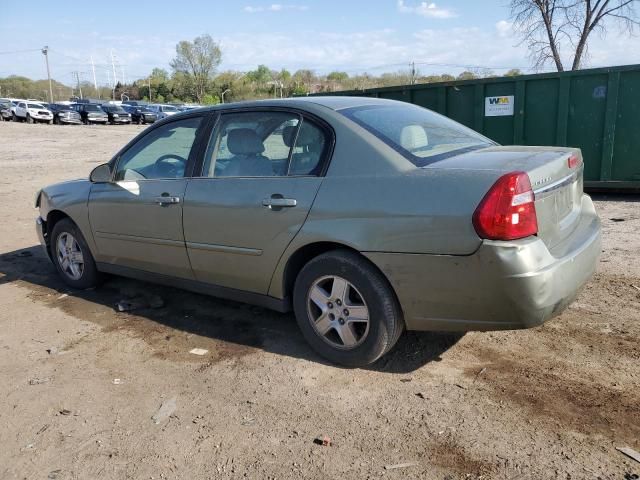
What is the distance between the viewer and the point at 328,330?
3.62m

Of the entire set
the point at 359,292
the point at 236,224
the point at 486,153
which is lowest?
the point at 359,292

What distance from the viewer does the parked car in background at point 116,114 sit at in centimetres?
4538

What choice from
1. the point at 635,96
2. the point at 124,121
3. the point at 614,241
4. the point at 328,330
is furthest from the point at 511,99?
the point at 124,121

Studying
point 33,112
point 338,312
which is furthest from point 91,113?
point 338,312

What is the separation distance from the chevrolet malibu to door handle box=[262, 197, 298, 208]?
2 centimetres

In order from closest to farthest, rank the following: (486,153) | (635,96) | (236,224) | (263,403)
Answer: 1. (263,403)
2. (486,153)
3. (236,224)
4. (635,96)

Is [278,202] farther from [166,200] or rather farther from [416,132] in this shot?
[166,200]

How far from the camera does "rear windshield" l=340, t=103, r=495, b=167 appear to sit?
11.2 ft

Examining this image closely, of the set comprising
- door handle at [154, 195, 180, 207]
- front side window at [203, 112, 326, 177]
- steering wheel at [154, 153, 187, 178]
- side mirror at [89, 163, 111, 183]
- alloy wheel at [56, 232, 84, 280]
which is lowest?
alloy wheel at [56, 232, 84, 280]

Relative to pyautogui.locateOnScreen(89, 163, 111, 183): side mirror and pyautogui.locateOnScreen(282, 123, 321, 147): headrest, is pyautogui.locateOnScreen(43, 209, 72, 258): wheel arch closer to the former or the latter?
pyautogui.locateOnScreen(89, 163, 111, 183): side mirror

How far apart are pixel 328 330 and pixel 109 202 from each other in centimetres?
241

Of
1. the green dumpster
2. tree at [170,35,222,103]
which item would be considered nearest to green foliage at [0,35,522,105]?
tree at [170,35,222,103]

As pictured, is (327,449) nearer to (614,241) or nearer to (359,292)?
(359,292)

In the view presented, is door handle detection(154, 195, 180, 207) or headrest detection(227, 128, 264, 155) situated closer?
headrest detection(227, 128, 264, 155)
